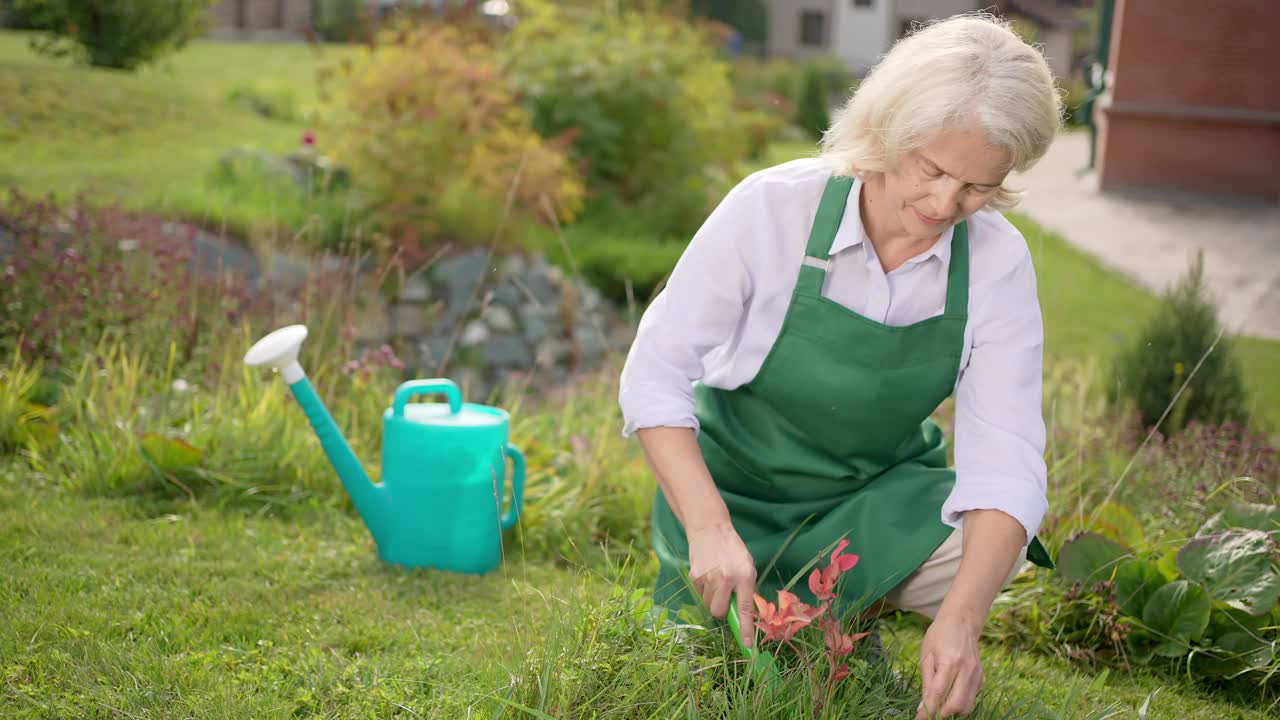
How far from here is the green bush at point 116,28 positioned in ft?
27.7

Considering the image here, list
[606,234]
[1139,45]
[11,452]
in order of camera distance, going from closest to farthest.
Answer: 1. [11,452]
2. [606,234]
3. [1139,45]

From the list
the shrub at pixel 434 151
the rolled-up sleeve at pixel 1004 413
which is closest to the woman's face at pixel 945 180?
the rolled-up sleeve at pixel 1004 413

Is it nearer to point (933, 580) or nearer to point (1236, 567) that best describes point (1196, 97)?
point (1236, 567)

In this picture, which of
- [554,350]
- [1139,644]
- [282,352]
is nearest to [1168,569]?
[1139,644]

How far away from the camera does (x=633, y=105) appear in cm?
856

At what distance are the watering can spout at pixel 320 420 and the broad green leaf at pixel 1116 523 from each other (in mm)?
1684

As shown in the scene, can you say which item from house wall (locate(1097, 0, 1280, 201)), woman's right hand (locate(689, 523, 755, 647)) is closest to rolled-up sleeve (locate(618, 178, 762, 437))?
woman's right hand (locate(689, 523, 755, 647))

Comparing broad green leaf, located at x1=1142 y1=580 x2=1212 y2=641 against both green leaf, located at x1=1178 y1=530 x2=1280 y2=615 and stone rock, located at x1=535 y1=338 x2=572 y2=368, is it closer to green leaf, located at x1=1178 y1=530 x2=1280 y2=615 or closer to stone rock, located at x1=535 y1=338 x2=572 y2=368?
green leaf, located at x1=1178 y1=530 x2=1280 y2=615

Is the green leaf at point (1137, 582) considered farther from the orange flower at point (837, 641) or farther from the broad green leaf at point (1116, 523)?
the orange flower at point (837, 641)

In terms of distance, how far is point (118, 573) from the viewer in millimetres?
2545

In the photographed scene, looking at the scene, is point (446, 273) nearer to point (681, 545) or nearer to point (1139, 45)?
point (681, 545)

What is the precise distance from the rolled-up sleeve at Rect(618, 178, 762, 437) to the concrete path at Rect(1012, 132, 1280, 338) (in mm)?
5185

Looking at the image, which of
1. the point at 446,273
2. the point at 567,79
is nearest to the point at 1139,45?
the point at 567,79

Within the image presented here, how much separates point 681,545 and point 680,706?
55 cm
